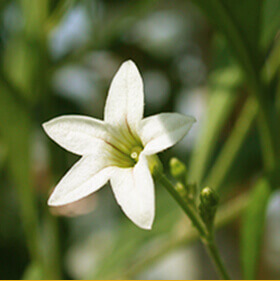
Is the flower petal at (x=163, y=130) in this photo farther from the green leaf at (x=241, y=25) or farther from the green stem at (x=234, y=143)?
the green stem at (x=234, y=143)

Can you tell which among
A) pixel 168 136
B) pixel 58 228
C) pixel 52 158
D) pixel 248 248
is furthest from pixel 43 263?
pixel 168 136

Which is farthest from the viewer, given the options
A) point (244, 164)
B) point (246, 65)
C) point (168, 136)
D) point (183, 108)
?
point (183, 108)

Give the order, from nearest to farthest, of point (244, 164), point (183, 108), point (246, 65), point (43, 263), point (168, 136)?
point (168, 136) → point (246, 65) → point (43, 263) → point (244, 164) → point (183, 108)

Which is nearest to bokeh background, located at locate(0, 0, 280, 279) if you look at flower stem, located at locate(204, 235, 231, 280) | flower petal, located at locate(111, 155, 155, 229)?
flower stem, located at locate(204, 235, 231, 280)

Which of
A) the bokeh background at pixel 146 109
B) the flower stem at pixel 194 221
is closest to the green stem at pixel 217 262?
the flower stem at pixel 194 221

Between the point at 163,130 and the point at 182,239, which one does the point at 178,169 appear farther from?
the point at 182,239

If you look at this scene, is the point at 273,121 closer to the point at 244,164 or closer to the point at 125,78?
the point at 125,78
